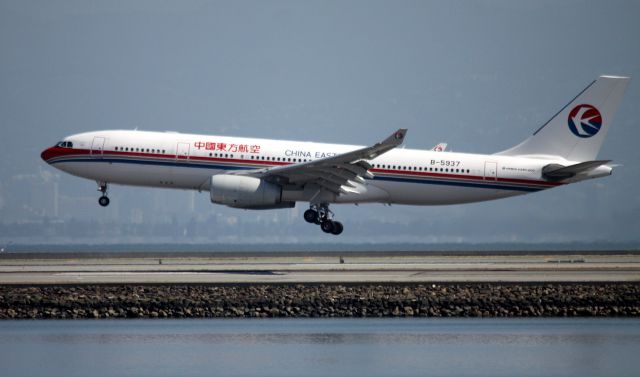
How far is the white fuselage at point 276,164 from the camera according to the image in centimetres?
5375

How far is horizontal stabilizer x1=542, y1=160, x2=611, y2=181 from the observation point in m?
53.9

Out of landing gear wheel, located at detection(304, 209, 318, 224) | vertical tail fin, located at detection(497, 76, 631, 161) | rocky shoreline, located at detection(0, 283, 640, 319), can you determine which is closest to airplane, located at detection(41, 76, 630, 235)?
landing gear wheel, located at detection(304, 209, 318, 224)

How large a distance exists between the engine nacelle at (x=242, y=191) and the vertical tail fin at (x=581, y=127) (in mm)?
12409

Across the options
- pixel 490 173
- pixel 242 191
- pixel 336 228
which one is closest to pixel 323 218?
pixel 336 228

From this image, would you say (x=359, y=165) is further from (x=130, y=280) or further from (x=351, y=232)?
(x=351, y=232)

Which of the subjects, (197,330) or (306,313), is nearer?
(197,330)

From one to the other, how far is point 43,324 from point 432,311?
42.1 feet

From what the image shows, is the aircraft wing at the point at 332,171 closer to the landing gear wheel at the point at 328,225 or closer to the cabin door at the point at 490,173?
the landing gear wheel at the point at 328,225

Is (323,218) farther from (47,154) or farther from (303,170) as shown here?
(47,154)

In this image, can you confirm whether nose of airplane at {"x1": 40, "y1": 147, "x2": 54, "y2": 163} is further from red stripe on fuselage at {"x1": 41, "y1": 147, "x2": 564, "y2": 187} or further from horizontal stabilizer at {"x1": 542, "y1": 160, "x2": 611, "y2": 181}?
horizontal stabilizer at {"x1": 542, "y1": 160, "x2": 611, "y2": 181}

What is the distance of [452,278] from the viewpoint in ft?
146

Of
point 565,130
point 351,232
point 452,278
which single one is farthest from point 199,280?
point 351,232

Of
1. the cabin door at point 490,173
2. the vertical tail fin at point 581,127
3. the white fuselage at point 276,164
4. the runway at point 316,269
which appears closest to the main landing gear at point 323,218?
the white fuselage at point 276,164

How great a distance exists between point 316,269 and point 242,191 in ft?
17.1
